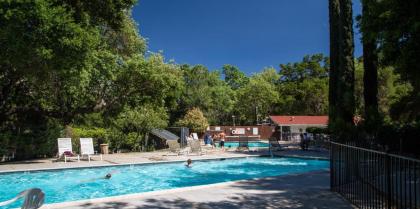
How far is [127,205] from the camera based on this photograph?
764 cm

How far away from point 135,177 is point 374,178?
11.4 m

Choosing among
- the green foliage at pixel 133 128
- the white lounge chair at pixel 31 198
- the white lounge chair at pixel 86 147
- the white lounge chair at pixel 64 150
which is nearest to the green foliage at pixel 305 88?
the green foliage at pixel 133 128

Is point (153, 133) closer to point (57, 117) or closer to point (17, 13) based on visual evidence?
point (57, 117)

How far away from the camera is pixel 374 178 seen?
6.57 metres

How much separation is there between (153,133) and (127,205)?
18.8 metres

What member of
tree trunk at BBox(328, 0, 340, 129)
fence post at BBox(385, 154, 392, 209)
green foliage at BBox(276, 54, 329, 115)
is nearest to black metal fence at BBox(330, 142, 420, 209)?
fence post at BBox(385, 154, 392, 209)

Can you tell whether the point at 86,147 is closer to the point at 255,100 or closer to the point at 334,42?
the point at 334,42

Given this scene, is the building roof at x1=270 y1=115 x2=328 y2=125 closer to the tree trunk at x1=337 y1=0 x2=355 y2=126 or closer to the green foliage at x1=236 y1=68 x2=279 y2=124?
the green foliage at x1=236 y1=68 x2=279 y2=124

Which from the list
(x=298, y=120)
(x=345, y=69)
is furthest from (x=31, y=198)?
(x=298, y=120)

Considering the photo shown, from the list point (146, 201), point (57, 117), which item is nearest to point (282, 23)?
point (57, 117)

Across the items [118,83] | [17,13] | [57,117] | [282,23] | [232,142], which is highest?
[282,23]

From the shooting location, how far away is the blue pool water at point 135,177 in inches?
533

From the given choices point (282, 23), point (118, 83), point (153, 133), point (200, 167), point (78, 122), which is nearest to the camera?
point (200, 167)

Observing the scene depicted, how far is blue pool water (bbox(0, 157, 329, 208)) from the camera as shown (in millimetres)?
13541
